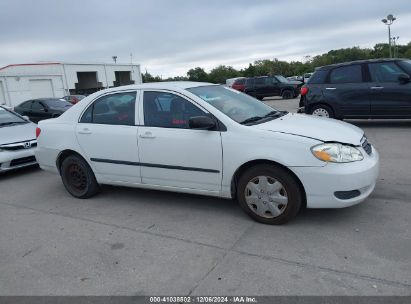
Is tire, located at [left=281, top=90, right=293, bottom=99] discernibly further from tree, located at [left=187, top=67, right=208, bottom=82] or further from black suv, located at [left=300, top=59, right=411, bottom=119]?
tree, located at [left=187, top=67, right=208, bottom=82]

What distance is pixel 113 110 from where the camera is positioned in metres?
5.30

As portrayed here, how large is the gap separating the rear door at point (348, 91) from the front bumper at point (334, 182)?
594cm

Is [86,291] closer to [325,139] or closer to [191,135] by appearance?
[191,135]

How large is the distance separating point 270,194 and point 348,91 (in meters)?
6.45

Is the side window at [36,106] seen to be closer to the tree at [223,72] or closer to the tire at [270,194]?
the tire at [270,194]

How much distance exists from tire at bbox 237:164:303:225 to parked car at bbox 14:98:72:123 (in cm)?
1279

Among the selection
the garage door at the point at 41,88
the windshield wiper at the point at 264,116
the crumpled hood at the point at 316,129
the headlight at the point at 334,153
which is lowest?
the headlight at the point at 334,153

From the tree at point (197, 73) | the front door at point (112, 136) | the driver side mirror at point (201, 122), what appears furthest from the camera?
the tree at point (197, 73)

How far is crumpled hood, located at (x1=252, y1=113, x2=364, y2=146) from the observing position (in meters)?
4.13

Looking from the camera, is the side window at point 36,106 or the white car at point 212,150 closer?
the white car at point 212,150

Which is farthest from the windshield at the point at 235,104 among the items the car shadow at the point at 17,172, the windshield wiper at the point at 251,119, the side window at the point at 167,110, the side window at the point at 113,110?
the car shadow at the point at 17,172

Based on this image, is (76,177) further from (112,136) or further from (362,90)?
(362,90)

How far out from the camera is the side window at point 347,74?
9562 millimetres

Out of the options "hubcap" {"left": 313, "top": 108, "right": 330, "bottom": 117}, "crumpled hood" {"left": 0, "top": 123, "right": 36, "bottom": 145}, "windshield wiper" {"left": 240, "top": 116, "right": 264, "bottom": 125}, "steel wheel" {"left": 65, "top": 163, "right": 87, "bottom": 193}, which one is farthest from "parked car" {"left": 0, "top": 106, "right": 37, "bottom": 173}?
"hubcap" {"left": 313, "top": 108, "right": 330, "bottom": 117}
